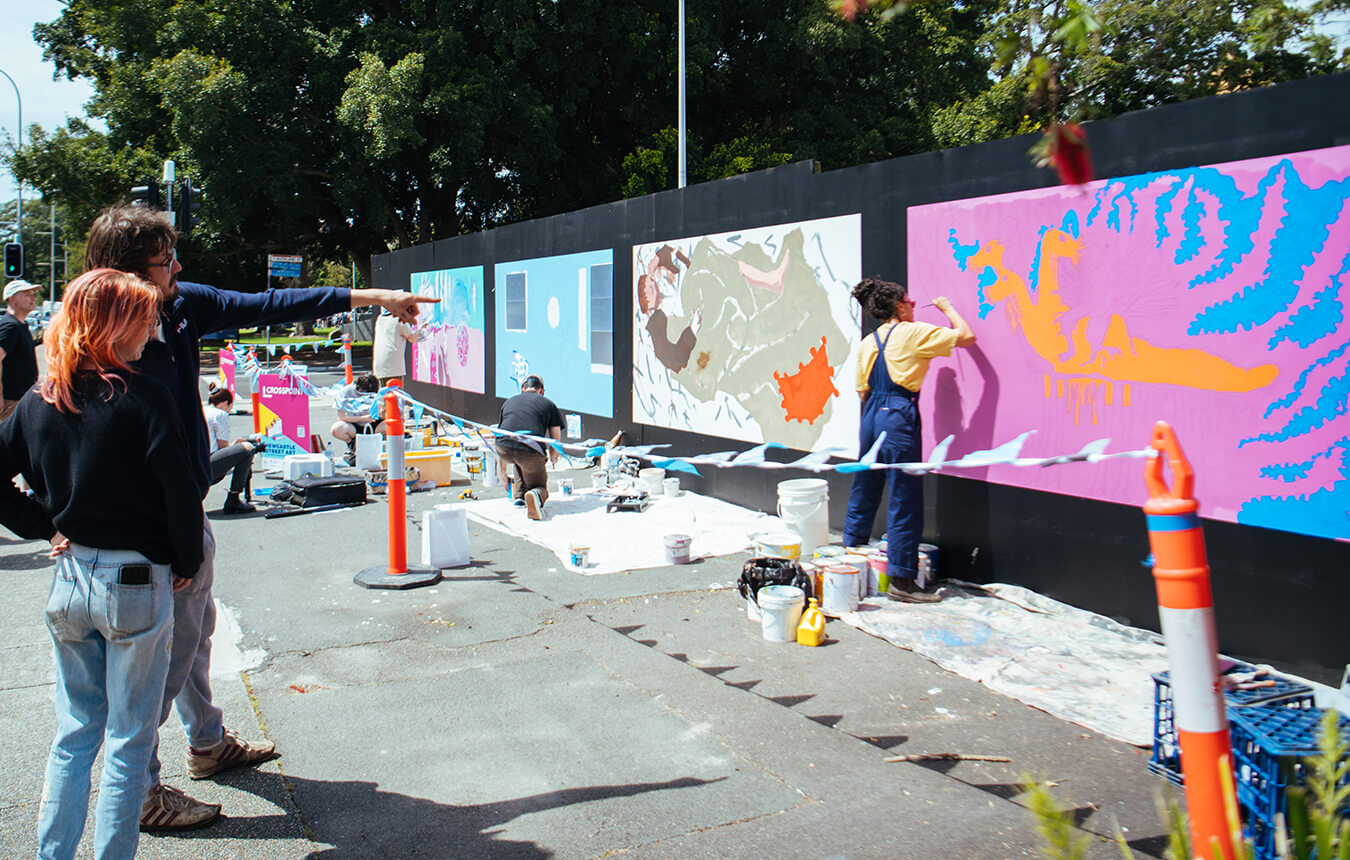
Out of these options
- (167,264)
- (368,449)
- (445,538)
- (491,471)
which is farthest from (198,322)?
(368,449)

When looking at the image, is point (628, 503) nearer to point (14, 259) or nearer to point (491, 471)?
point (491, 471)

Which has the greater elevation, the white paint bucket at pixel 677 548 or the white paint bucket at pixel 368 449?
the white paint bucket at pixel 368 449

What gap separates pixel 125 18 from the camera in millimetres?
28094

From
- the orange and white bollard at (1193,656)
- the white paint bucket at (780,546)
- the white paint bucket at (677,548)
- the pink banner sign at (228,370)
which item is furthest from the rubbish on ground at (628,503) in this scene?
the pink banner sign at (228,370)

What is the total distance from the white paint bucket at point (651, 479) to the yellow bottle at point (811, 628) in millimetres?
4720

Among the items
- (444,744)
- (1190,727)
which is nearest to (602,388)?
(444,744)

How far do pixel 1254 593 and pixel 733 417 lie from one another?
5225 mm

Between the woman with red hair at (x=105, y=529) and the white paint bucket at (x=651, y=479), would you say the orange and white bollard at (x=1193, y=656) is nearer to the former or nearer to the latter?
the woman with red hair at (x=105, y=529)

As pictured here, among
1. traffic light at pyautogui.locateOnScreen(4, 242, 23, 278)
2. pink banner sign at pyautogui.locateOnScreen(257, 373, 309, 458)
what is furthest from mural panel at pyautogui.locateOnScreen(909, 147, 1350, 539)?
traffic light at pyautogui.locateOnScreen(4, 242, 23, 278)

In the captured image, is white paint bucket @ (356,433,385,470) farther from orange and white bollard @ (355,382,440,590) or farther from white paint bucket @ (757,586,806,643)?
white paint bucket @ (757,586,806,643)

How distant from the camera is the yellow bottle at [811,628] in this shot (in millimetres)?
5723

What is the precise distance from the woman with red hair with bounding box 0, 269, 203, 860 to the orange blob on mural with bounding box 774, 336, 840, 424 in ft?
20.1

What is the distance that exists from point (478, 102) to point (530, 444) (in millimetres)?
19052

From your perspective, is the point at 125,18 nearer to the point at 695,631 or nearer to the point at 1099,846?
the point at 695,631
